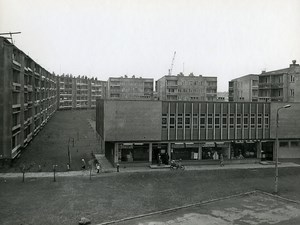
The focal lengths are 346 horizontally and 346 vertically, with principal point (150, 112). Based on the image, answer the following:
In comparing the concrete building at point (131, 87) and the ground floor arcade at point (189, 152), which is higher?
the concrete building at point (131, 87)

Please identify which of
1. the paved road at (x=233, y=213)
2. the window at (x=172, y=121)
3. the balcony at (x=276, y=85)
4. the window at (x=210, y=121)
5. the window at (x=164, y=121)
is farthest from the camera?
the balcony at (x=276, y=85)

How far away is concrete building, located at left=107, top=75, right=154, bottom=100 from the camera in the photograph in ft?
458

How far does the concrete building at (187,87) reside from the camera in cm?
11312

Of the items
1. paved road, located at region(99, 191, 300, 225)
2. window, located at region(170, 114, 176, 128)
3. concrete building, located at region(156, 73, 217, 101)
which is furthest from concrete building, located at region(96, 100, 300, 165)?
concrete building, located at region(156, 73, 217, 101)

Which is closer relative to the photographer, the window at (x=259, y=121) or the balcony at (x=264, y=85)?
the window at (x=259, y=121)

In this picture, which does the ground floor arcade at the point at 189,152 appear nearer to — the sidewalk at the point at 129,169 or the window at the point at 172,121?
the sidewalk at the point at 129,169

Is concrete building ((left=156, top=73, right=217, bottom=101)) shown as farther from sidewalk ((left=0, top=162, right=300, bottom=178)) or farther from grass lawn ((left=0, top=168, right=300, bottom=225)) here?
grass lawn ((left=0, top=168, right=300, bottom=225))

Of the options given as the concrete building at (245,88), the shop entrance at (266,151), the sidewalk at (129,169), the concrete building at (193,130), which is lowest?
the sidewalk at (129,169)

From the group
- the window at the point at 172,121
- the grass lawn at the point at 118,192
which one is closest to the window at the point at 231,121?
the grass lawn at the point at 118,192

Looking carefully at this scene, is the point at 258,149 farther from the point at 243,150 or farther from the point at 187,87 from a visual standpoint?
the point at 187,87

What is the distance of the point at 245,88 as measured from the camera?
97188 millimetres

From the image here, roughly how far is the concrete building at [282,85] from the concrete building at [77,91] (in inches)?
4114

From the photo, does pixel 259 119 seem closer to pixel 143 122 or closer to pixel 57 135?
pixel 143 122

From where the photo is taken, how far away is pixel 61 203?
1048 inches
